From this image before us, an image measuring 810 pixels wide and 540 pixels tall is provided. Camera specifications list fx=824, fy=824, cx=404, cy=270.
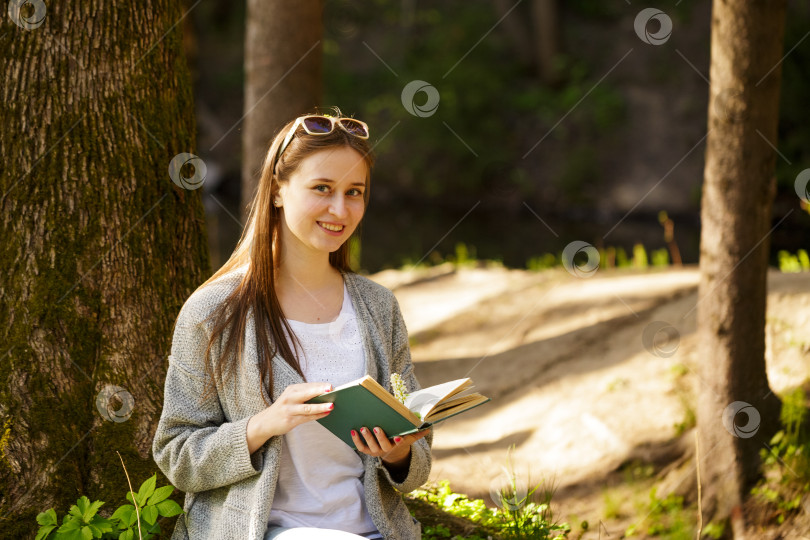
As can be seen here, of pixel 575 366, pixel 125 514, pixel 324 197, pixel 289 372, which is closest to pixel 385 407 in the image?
pixel 289 372

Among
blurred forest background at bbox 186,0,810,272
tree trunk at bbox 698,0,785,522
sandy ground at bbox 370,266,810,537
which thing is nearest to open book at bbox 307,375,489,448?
sandy ground at bbox 370,266,810,537

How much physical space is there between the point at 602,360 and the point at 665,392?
76 centimetres

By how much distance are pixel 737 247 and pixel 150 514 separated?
2721mm

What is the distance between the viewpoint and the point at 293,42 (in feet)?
19.0

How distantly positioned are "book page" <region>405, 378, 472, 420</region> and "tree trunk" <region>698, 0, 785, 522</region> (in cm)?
208

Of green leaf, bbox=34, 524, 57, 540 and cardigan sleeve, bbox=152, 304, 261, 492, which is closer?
cardigan sleeve, bbox=152, 304, 261, 492

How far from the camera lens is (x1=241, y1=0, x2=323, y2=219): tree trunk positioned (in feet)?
18.9

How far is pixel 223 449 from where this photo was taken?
2.07 m

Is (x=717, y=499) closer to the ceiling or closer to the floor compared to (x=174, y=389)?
closer to the floor

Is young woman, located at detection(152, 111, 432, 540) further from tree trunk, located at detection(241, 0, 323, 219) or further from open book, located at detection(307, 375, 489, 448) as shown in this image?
tree trunk, located at detection(241, 0, 323, 219)

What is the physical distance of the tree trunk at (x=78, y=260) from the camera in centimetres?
262

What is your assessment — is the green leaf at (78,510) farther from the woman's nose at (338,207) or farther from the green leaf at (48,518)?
the woman's nose at (338,207)

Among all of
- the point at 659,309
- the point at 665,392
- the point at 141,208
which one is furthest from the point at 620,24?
the point at 141,208

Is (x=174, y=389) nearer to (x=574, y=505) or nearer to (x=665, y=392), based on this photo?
(x=574, y=505)
